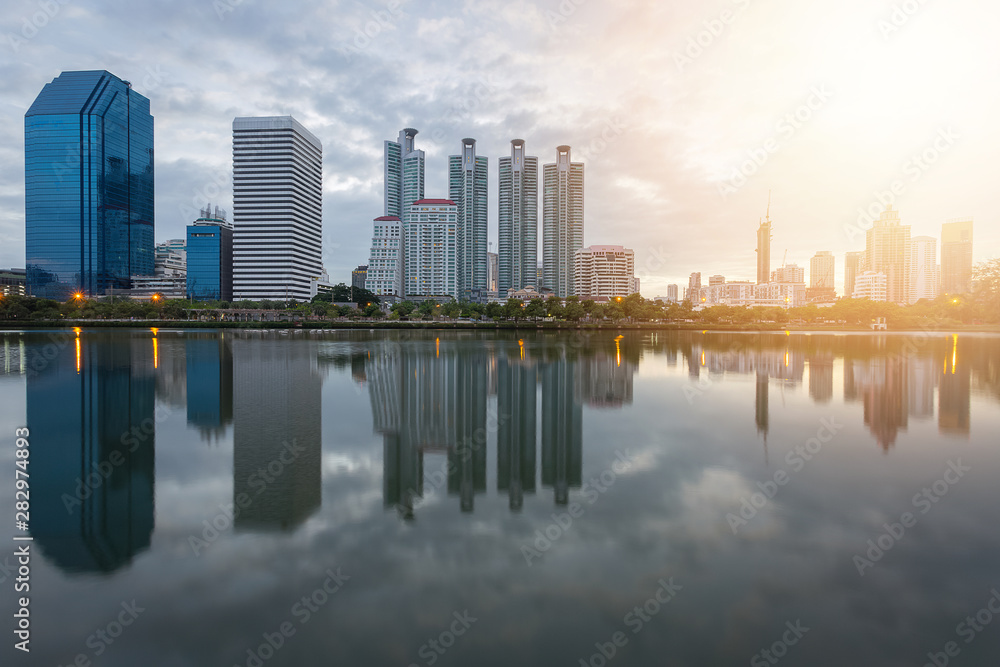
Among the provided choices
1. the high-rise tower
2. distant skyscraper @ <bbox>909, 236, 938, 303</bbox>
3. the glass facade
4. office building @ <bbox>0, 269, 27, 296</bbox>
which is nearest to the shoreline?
the glass facade

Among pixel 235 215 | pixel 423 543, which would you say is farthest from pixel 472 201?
pixel 423 543

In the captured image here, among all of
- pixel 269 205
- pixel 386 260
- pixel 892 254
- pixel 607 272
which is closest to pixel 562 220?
pixel 607 272

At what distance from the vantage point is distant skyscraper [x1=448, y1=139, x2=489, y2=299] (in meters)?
184

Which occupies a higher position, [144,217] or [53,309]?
[144,217]

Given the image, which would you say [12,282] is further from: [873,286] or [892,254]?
[892,254]

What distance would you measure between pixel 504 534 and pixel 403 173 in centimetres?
20290

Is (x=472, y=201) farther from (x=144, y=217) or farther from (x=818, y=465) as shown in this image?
(x=818, y=465)

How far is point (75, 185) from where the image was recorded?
12962 centimetres

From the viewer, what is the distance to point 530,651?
15.6 ft

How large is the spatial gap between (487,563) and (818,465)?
858cm

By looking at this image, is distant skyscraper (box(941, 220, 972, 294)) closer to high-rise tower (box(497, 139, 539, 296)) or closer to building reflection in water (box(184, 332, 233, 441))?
high-rise tower (box(497, 139, 539, 296))

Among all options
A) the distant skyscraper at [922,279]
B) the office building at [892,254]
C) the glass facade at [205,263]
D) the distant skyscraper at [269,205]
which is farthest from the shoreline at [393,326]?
the distant skyscraper at [922,279]

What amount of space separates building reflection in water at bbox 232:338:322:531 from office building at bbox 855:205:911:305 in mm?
225676

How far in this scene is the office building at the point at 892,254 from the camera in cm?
18450
